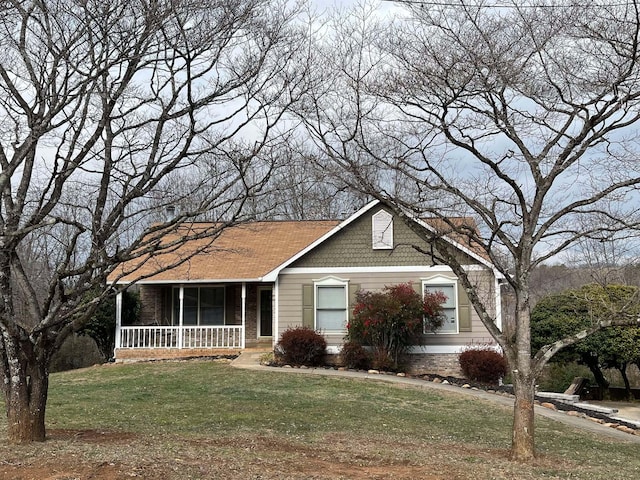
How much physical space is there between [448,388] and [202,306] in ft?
31.4

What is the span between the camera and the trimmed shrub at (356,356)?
17.5 metres

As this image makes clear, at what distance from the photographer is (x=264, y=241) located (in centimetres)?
2369

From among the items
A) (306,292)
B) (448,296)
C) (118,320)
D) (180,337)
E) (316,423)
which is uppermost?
(306,292)

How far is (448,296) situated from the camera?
→ 1861cm

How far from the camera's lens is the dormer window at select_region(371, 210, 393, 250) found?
1875 cm

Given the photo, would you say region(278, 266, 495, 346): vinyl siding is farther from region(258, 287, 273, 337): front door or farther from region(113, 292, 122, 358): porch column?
region(113, 292, 122, 358): porch column

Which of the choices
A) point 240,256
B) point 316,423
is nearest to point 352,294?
point 240,256

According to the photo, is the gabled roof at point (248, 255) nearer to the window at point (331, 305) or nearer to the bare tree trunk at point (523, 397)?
the window at point (331, 305)

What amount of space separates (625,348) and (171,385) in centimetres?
1181

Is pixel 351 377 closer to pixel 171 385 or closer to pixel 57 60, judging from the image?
pixel 171 385

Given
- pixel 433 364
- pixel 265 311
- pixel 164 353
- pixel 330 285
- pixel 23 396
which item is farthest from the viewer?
pixel 265 311

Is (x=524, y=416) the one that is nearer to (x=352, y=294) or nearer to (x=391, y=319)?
(x=391, y=319)

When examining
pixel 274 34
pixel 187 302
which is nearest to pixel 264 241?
pixel 187 302

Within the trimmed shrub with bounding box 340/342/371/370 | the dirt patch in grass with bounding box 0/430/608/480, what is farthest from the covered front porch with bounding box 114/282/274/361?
the dirt patch in grass with bounding box 0/430/608/480
